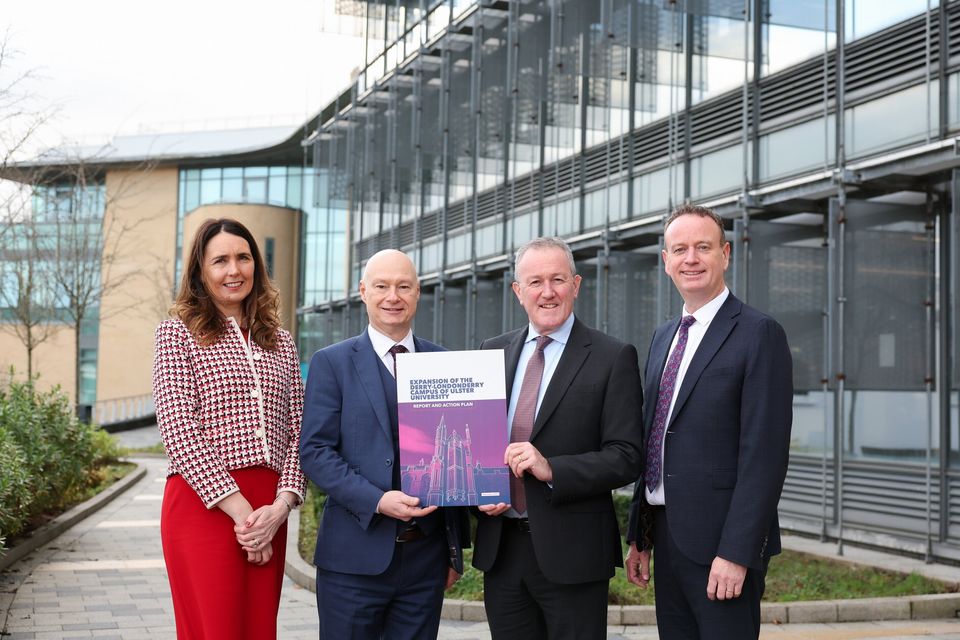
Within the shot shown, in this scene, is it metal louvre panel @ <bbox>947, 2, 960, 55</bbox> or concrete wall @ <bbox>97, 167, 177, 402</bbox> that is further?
concrete wall @ <bbox>97, 167, 177, 402</bbox>

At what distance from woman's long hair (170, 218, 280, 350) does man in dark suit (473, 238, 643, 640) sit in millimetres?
959

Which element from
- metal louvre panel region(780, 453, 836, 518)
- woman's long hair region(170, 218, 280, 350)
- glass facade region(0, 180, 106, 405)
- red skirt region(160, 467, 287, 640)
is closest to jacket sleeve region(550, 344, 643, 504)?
red skirt region(160, 467, 287, 640)

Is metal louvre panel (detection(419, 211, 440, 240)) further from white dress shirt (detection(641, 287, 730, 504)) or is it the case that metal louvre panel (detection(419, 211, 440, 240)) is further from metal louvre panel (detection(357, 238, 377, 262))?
white dress shirt (detection(641, 287, 730, 504))

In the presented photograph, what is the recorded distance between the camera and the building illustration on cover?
3.76 meters

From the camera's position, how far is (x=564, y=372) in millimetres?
3895

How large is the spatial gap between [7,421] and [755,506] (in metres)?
9.38

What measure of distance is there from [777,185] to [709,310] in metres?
8.45

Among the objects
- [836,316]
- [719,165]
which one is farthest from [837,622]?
[719,165]

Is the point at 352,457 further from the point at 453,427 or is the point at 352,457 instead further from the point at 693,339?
the point at 693,339

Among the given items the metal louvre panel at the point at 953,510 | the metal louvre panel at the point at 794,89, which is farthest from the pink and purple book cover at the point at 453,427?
the metal louvre panel at the point at 794,89

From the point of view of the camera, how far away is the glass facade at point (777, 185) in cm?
1059

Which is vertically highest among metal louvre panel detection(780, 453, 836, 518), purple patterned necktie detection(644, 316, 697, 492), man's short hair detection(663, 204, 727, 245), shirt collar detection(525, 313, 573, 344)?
man's short hair detection(663, 204, 727, 245)

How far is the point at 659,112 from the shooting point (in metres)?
15.0

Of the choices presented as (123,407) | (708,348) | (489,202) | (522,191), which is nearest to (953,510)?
(708,348)
